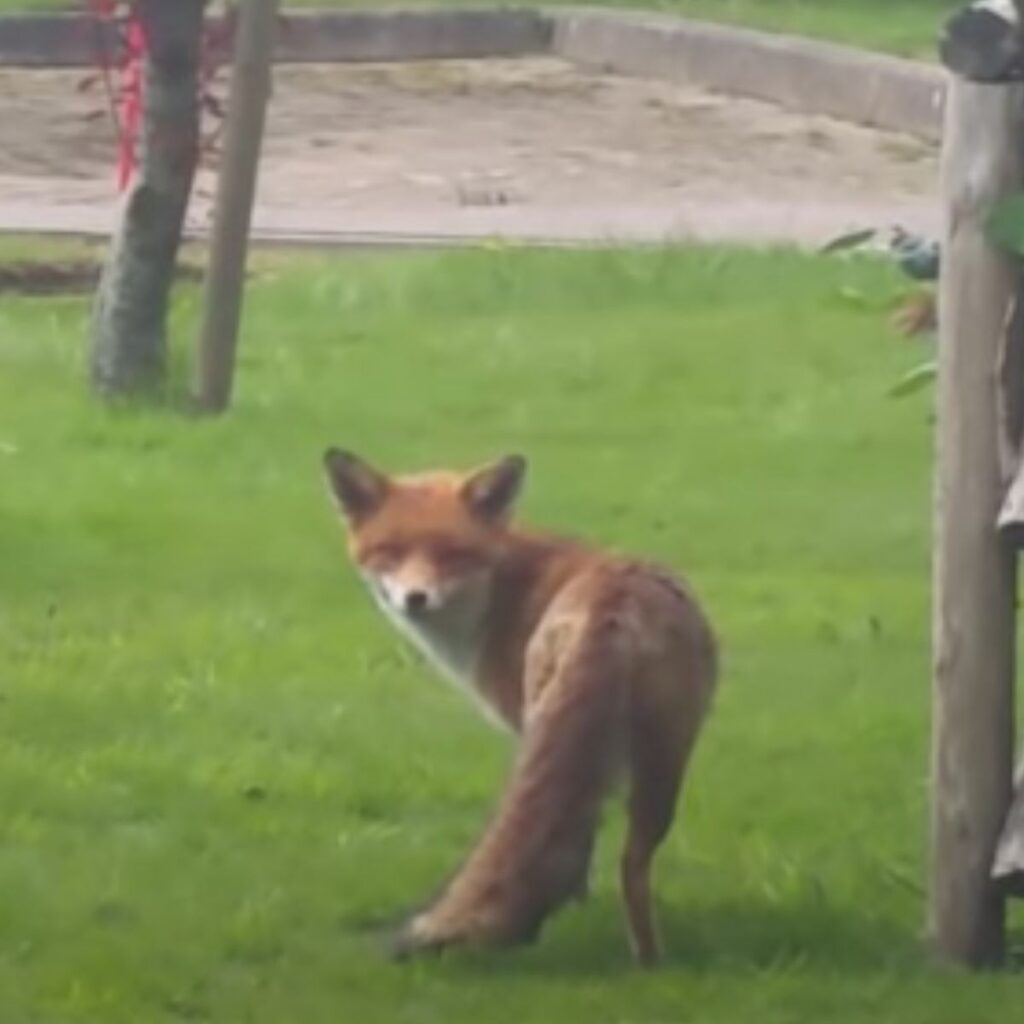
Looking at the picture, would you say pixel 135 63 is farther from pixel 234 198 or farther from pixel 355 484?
pixel 355 484

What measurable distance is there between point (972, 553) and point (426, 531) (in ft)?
3.25

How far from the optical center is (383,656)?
893 cm

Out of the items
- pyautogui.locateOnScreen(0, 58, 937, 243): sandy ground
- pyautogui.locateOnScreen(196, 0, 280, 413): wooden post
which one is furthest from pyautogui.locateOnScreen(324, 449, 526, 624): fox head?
pyautogui.locateOnScreen(0, 58, 937, 243): sandy ground

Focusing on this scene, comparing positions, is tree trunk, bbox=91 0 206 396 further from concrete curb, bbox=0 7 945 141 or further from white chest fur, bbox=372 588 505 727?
concrete curb, bbox=0 7 945 141

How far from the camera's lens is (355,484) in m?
6.98

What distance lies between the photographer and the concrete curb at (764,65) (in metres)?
21.7

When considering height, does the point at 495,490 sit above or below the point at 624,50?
above

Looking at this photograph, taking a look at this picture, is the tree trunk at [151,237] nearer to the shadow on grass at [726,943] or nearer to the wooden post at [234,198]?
the wooden post at [234,198]

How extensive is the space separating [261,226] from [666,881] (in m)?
10.3

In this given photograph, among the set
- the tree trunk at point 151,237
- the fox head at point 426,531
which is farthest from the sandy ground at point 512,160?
the fox head at point 426,531

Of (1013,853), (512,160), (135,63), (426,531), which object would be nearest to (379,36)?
(512,160)

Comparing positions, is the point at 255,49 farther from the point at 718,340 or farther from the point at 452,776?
the point at 452,776

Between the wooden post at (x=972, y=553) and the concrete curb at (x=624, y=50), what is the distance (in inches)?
568

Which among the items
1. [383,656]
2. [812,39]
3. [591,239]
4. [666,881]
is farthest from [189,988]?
[812,39]
